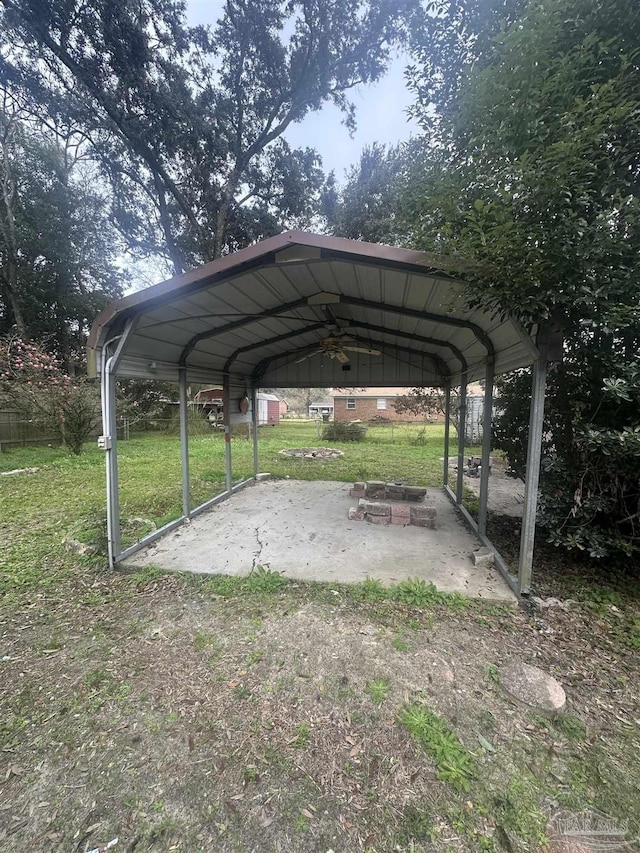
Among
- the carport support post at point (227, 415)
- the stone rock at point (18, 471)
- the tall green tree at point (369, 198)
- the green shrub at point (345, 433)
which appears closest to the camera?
the carport support post at point (227, 415)

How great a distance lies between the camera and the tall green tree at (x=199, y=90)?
9.63m

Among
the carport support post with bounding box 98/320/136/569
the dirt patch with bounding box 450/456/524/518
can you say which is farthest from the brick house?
the carport support post with bounding box 98/320/136/569

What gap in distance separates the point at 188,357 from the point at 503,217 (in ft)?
13.0

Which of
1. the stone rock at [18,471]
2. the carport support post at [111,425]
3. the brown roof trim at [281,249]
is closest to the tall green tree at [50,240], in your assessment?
the stone rock at [18,471]

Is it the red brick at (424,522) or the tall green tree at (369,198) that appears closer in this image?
the red brick at (424,522)

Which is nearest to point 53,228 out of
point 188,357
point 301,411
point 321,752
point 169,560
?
point 188,357

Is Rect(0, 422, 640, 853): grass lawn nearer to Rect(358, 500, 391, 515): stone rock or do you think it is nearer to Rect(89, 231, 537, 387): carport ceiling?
Rect(358, 500, 391, 515): stone rock

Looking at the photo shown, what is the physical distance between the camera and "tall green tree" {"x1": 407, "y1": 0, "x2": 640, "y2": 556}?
2111mm

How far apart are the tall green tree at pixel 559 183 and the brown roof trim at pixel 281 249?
7.5 inches

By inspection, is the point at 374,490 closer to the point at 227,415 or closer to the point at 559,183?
Answer: the point at 227,415

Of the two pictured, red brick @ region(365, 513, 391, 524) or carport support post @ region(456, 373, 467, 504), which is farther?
carport support post @ region(456, 373, 467, 504)

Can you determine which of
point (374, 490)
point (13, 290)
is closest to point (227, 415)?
point (374, 490)

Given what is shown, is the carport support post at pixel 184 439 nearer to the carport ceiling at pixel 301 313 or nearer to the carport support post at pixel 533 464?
the carport ceiling at pixel 301 313

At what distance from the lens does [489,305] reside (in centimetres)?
255
